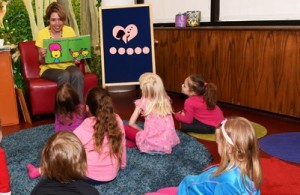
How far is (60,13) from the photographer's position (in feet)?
14.0

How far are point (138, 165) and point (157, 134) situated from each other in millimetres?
310

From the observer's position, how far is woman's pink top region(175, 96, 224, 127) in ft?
11.8

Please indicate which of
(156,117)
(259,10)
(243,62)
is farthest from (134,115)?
(259,10)

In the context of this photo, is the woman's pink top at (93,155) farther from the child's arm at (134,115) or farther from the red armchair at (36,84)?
the red armchair at (36,84)

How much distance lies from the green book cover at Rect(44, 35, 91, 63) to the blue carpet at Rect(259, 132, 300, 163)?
2.31 metres

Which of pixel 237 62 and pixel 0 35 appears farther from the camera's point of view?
pixel 0 35

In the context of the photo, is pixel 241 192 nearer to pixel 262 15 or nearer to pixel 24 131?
pixel 24 131

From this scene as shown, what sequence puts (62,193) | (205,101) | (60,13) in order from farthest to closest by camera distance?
(60,13) < (205,101) < (62,193)

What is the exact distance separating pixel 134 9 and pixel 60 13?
36.0 inches

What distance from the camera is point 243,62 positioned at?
14.7 ft

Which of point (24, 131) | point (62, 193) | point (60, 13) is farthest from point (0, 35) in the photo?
point (62, 193)

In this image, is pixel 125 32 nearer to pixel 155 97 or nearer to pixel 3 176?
pixel 155 97

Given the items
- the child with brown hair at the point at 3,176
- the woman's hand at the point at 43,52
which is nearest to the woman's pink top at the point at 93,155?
the child with brown hair at the point at 3,176

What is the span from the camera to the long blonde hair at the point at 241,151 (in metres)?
1.63
